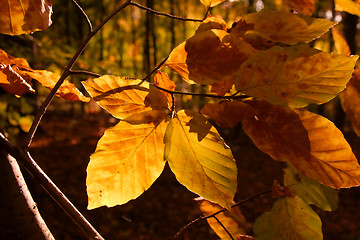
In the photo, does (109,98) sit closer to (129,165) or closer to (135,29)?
(129,165)

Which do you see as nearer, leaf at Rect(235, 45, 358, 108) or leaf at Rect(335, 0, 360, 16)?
leaf at Rect(235, 45, 358, 108)

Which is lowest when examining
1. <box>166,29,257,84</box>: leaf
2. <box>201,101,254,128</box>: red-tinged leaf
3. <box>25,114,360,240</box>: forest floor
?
<box>25,114,360,240</box>: forest floor

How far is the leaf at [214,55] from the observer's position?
1.31 ft

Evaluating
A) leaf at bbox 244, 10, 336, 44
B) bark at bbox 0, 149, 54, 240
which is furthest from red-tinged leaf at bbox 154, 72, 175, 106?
bark at bbox 0, 149, 54, 240

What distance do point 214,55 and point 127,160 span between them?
190 mm

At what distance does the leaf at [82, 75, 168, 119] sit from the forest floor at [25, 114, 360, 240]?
265 cm

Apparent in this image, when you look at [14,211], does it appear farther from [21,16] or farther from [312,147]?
[312,147]

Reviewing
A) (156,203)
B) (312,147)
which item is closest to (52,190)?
(312,147)

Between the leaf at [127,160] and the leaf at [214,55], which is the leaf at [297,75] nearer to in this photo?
the leaf at [214,55]

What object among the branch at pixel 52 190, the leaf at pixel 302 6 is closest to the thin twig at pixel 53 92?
the branch at pixel 52 190

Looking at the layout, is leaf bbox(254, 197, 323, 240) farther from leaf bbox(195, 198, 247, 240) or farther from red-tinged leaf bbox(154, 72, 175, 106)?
red-tinged leaf bbox(154, 72, 175, 106)

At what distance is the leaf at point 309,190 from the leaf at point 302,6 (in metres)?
0.34

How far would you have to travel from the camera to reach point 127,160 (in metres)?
0.40

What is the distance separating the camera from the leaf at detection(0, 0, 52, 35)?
15.9 inches
